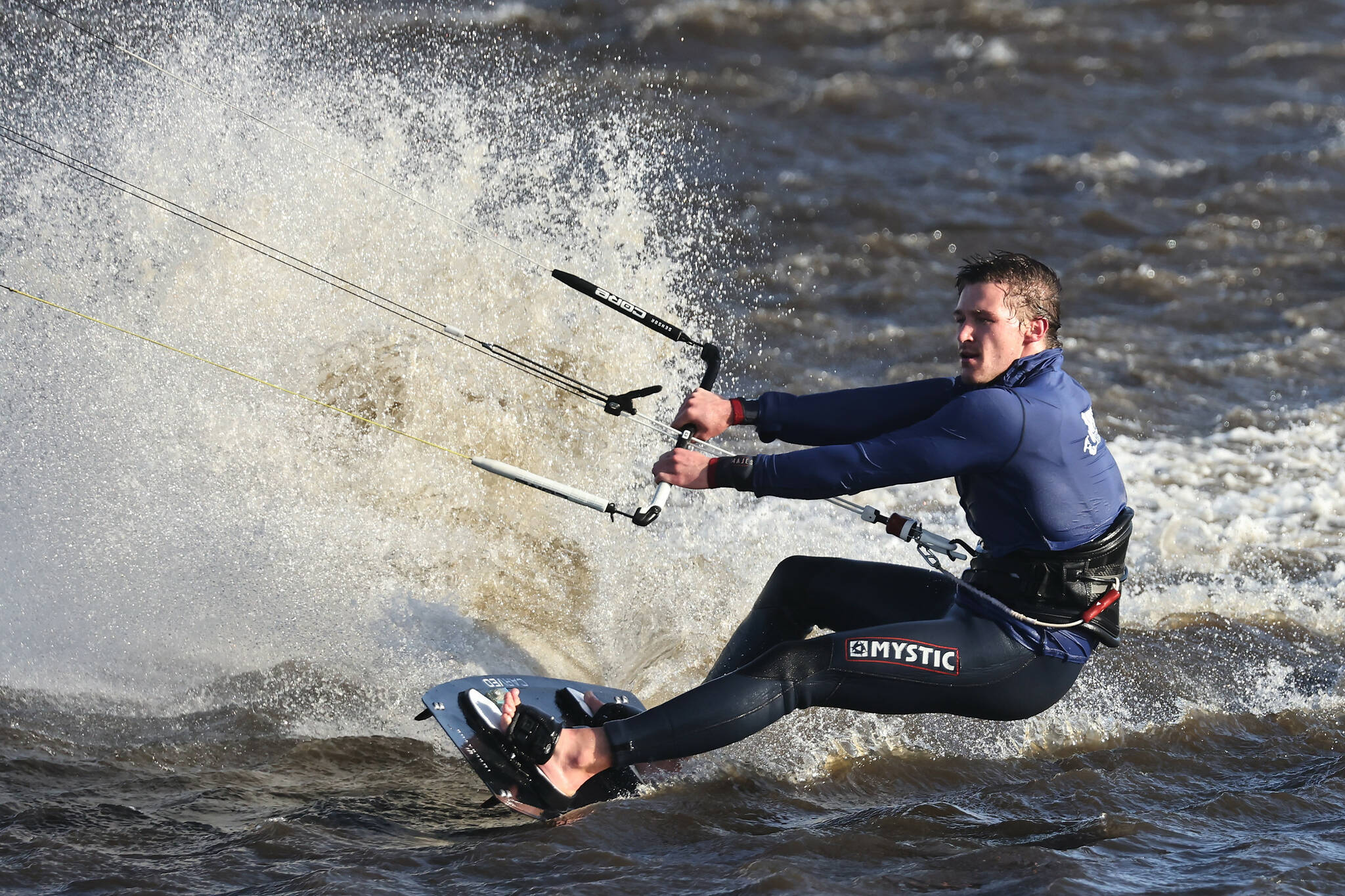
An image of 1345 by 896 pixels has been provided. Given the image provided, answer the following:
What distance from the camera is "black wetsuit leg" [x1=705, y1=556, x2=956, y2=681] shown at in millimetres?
4262

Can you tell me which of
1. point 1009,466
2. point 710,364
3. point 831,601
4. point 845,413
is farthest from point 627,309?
point 1009,466

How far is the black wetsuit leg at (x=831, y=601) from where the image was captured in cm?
426

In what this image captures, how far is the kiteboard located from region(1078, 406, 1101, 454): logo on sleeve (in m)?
1.67

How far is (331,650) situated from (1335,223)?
1013 centimetres

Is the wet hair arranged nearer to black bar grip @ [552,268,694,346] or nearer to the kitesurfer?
the kitesurfer

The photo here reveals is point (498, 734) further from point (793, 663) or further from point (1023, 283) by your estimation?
point (1023, 283)

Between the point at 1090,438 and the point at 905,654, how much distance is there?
850mm

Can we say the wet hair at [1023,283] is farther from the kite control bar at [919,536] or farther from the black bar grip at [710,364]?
the black bar grip at [710,364]

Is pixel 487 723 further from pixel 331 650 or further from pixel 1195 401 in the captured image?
pixel 1195 401

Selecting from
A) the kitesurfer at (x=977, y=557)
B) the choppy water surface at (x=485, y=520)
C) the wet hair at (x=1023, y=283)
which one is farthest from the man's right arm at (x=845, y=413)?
the choppy water surface at (x=485, y=520)

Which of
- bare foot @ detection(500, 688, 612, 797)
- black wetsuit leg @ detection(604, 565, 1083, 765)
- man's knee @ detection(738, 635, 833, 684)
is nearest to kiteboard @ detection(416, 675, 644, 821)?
bare foot @ detection(500, 688, 612, 797)

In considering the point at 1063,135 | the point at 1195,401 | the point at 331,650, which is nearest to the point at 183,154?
A: the point at 331,650

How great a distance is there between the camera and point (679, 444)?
163 inches

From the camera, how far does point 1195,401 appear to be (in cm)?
859
